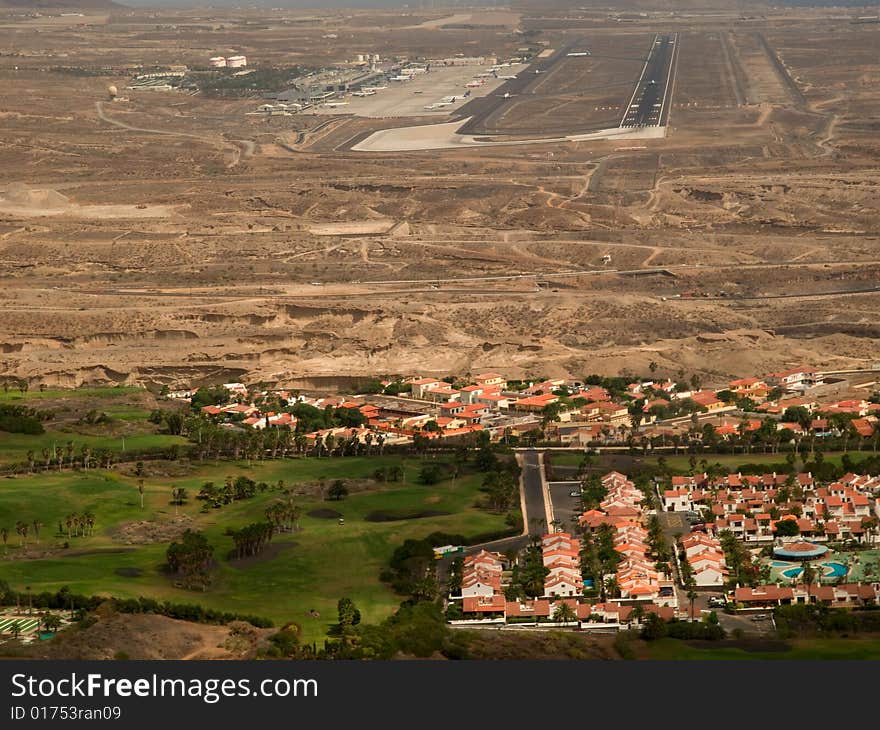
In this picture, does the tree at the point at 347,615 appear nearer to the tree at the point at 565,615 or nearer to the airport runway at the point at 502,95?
the tree at the point at 565,615

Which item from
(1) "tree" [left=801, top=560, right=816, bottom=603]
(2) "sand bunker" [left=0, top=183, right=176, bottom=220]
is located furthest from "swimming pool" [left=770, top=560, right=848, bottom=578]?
(2) "sand bunker" [left=0, top=183, right=176, bottom=220]

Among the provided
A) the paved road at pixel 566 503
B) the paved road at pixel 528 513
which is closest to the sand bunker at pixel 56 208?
the paved road at pixel 528 513

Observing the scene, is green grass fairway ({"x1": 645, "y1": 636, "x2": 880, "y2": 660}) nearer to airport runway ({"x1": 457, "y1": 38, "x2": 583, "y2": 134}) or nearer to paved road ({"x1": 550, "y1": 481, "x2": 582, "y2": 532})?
paved road ({"x1": 550, "y1": 481, "x2": 582, "y2": 532})

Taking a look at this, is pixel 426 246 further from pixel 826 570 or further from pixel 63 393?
pixel 826 570

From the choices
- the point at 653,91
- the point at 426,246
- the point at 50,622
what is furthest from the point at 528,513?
Answer: the point at 653,91

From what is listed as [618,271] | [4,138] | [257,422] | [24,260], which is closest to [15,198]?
[24,260]
